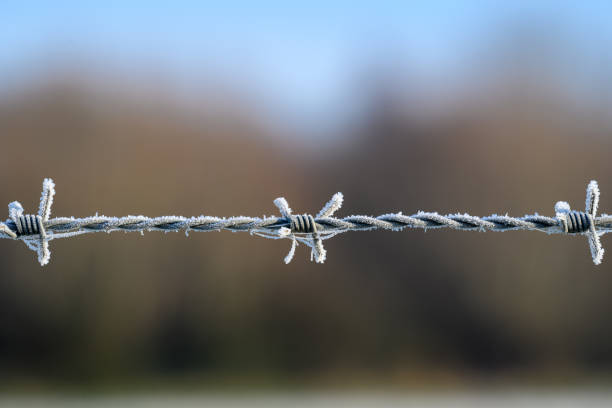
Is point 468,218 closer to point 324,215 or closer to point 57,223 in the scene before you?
point 324,215

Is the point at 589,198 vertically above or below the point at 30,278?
above

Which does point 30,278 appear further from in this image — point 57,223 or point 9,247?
point 57,223

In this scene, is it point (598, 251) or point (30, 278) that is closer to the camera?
point (598, 251)

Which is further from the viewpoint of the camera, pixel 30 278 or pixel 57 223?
pixel 30 278

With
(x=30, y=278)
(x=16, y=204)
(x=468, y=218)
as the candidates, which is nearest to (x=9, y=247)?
(x=30, y=278)

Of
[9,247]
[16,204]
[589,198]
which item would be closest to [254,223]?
[16,204]

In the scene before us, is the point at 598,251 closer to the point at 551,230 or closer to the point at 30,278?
the point at 551,230
